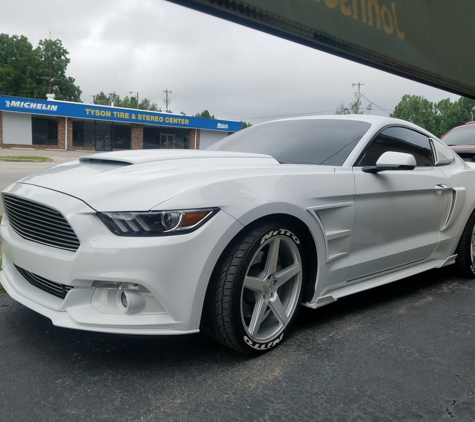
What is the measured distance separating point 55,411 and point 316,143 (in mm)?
2440

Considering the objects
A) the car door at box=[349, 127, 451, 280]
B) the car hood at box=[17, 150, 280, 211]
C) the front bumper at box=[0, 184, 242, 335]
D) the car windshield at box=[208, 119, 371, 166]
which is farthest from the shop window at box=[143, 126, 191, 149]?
the front bumper at box=[0, 184, 242, 335]

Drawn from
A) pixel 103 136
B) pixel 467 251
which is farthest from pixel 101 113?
pixel 467 251

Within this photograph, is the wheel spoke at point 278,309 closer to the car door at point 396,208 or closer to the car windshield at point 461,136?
the car door at point 396,208

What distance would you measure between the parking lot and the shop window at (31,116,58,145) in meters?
34.5

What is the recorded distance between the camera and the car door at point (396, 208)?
116 inches

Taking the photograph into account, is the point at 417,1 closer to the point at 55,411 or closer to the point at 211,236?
the point at 211,236

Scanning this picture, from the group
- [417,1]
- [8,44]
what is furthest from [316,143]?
[8,44]

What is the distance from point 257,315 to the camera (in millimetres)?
2393

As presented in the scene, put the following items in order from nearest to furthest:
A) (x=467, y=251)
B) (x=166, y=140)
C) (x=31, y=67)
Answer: (x=467, y=251) < (x=166, y=140) < (x=31, y=67)

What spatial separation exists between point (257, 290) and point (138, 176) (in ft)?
2.94

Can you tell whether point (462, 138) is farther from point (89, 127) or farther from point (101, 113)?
point (89, 127)

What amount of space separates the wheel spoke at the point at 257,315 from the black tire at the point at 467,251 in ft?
8.40

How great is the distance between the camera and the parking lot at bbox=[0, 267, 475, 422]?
1922 mm

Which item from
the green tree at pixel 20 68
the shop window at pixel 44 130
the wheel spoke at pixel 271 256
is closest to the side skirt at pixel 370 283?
the wheel spoke at pixel 271 256
